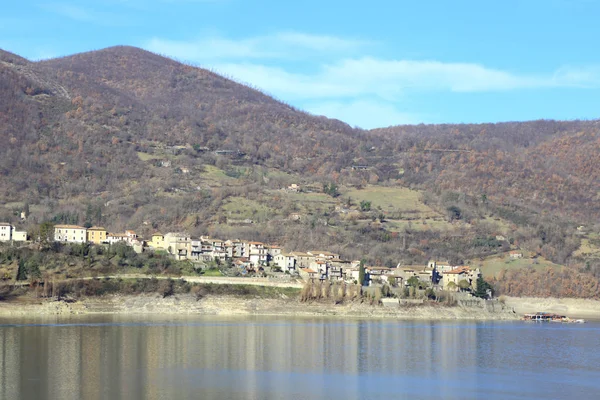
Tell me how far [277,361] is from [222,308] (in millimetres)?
33736

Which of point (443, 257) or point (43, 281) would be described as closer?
point (43, 281)

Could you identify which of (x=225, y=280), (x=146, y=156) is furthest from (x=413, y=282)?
(x=146, y=156)

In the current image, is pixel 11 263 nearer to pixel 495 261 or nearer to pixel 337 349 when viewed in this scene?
pixel 337 349

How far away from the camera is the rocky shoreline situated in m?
76.8

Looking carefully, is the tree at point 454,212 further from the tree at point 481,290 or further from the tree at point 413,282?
the tree at point 413,282

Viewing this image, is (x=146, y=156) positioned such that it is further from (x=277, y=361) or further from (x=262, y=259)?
(x=277, y=361)

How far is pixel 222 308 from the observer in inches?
3376

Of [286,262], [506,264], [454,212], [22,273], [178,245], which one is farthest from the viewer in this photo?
[454,212]

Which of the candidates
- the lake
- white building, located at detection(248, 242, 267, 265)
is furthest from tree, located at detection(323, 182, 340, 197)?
the lake

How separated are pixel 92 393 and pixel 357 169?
511 feet

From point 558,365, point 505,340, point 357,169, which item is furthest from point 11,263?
point 357,169

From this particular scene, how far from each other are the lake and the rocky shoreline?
4457 mm

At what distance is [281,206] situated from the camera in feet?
464

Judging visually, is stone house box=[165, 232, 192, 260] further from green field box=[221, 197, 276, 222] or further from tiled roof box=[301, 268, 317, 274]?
green field box=[221, 197, 276, 222]
